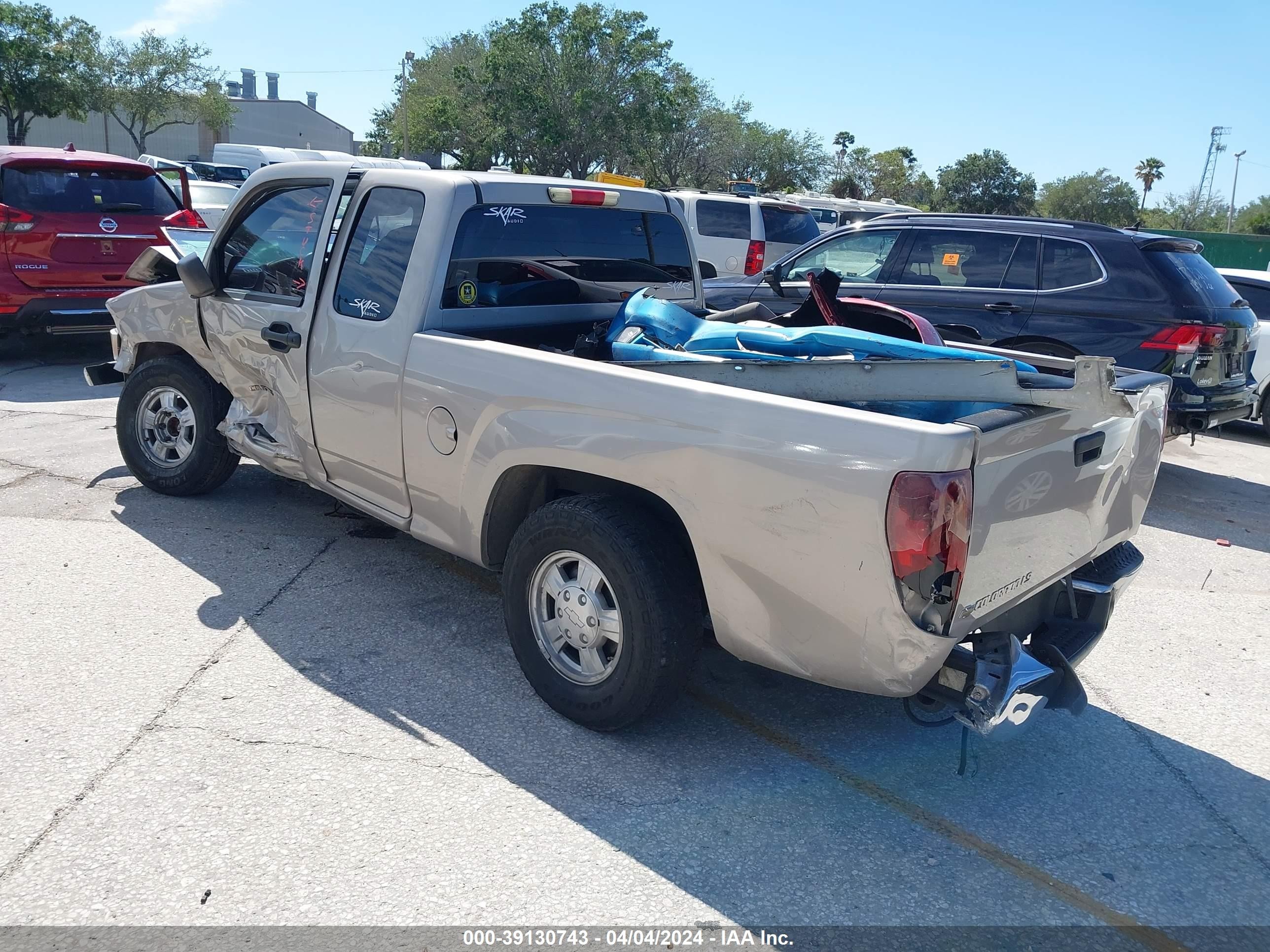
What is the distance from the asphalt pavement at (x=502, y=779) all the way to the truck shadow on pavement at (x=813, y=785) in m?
0.01

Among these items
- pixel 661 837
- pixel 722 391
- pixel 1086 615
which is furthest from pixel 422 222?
pixel 1086 615

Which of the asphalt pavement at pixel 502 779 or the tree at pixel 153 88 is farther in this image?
the tree at pixel 153 88

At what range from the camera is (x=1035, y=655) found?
11.0 feet

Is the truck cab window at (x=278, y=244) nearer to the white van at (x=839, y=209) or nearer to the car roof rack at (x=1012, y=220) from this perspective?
the car roof rack at (x=1012, y=220)

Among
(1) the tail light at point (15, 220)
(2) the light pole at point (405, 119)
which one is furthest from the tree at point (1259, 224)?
(1) the tail light at point (15, 220)

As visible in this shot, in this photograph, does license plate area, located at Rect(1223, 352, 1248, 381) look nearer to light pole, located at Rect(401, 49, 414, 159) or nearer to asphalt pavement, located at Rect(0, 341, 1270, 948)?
asphalt pavement, located at Rect(0, 341, 1270, 948)

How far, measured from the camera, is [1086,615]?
3.60 meters

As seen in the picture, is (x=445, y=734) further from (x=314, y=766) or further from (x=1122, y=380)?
Answer: (x=1122, y=380)

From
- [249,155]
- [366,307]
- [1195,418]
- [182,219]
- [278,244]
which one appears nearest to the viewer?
[366,307]

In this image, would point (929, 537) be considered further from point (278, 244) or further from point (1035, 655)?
point (278, 244)

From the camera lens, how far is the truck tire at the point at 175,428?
5.54 metres

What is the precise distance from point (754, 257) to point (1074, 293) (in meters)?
6.80

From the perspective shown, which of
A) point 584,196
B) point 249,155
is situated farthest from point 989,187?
point 584,196

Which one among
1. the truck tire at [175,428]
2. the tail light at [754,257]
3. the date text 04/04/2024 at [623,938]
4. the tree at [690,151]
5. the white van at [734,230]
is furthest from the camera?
the tree at [690,151]
